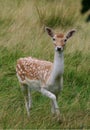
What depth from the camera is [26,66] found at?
623 centimetres

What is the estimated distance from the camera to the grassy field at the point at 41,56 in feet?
19.5

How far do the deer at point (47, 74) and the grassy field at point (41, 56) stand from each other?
0.65 ft

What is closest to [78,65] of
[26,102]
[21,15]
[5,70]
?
[5,70]

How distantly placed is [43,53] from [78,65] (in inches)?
27.3

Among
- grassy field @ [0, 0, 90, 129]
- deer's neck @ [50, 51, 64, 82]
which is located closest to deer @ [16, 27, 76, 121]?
deer's neck @ [50, 51, 64, 82]

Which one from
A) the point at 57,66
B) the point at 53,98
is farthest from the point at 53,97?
the point at 57,66

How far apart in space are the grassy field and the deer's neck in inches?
17.7

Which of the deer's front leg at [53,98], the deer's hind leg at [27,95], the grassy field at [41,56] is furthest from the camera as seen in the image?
the deer's hind leg at [27,95]

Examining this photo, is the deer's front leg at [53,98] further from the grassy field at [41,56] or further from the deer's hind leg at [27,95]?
the deer's hind leg at [27,95]

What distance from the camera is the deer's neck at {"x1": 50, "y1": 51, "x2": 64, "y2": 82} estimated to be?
18.9 ft

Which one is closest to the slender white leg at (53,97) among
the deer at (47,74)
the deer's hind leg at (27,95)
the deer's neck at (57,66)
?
the deer at (47,74)

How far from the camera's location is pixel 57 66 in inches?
227

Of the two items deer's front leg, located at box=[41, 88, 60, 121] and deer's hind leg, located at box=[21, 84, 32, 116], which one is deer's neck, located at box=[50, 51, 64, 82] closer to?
deer's front leg, located at box=[41, 88, 60, 121]

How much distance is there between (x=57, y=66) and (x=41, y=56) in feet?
7.20
